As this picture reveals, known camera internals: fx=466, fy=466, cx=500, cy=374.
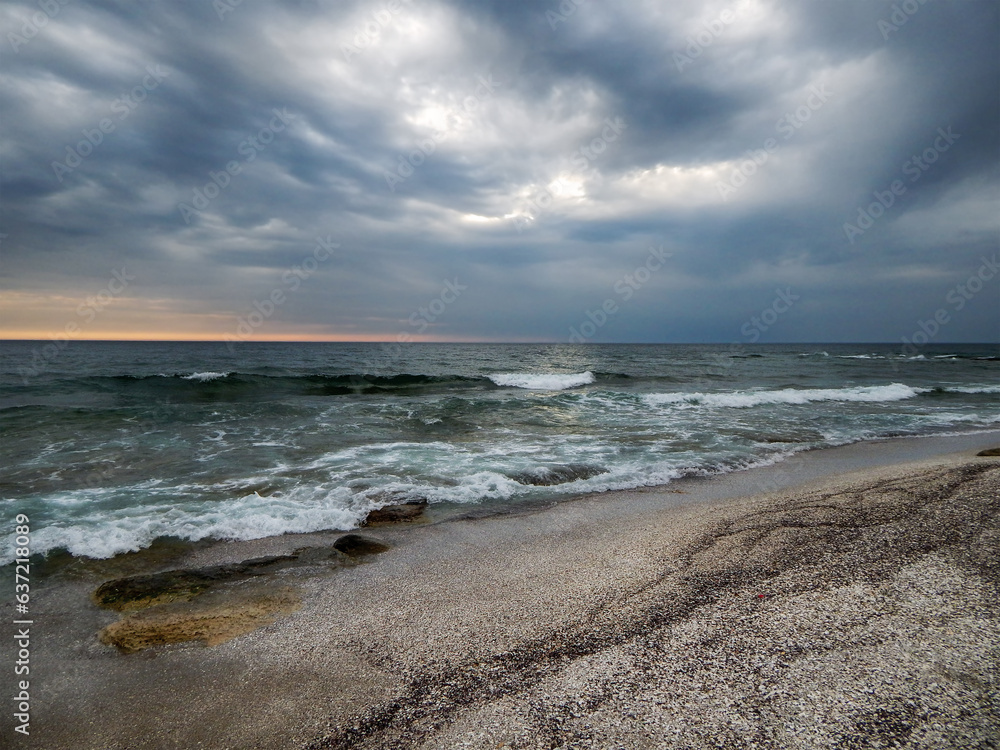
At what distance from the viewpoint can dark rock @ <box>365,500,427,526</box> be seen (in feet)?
21.0

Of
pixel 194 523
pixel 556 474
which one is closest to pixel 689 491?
pixel 556 474

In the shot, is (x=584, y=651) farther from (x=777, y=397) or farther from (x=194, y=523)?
(x=777, y=397)

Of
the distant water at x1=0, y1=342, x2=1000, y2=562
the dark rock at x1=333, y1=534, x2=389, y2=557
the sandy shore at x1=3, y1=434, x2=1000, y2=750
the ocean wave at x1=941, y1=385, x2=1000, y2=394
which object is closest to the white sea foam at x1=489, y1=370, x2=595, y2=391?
the distant water at x1=0, y1=342, x2=1000, y2=562

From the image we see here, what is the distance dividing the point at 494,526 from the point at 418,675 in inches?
121

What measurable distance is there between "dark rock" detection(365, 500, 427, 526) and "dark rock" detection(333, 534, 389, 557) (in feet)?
2.78

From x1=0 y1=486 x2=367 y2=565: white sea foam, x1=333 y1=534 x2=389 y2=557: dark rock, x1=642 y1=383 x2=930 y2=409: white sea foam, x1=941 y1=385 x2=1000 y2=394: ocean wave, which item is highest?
x1=941 y1=385 x2=1000 y2=394: ocean wave

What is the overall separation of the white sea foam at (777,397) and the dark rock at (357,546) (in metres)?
15.6

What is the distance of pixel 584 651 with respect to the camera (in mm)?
3174

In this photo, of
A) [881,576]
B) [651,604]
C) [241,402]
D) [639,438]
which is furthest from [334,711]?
[241,402]

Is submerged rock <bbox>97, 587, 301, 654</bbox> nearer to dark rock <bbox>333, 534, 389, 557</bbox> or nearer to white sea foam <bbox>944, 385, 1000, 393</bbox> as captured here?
dark rock <bbox>333, 534, 389, 557</bbox>

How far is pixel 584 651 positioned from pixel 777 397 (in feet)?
67.1

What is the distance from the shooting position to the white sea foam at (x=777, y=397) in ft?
63.1

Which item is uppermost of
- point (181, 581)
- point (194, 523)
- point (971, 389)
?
point (971, 389)

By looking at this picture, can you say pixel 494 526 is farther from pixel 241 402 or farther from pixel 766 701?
pixel 241 402
